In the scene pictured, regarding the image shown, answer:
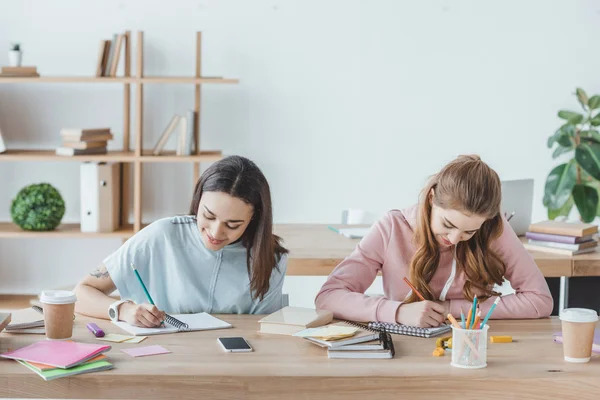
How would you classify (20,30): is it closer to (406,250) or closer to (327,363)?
(406,250)

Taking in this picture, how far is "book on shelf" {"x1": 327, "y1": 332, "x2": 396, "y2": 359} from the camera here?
181 centimetres

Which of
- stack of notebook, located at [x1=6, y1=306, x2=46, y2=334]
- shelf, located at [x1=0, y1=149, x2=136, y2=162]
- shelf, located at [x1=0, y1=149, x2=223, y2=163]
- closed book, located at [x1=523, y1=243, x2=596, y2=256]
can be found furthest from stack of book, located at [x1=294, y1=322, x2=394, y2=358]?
shelf, located at [x1=0, y1=149, x2=136, y2=162]

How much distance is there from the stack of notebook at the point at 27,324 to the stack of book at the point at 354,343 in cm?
60

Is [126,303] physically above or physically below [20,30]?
below

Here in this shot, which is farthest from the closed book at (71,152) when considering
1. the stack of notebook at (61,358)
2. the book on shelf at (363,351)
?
the book on shelf at (363,351)

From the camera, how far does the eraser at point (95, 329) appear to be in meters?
1.93

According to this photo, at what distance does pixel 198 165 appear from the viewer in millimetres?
4457

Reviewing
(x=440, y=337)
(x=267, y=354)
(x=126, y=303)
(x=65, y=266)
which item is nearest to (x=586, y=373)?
(x=440, y=337)

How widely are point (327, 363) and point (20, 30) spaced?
10.8 ft

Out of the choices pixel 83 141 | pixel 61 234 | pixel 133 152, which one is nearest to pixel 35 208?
pixel 61 234

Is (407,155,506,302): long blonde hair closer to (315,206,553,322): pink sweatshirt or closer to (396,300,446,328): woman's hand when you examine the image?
(315,206,553,322): pink sweatshirt

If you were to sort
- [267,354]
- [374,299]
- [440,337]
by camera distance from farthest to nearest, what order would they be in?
[374,299] < [440,337] < [267,354]

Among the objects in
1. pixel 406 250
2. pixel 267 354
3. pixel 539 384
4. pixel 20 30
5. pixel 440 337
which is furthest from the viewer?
pixel 20 30

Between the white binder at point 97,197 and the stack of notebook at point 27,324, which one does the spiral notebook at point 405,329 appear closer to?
the stack of notebook at point 27,324
